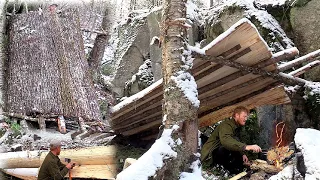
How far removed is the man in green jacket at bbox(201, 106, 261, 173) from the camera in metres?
4.82

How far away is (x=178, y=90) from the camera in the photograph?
164 inches

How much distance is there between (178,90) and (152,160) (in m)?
1.01

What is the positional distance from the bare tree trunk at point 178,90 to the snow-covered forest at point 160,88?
0.6 inches

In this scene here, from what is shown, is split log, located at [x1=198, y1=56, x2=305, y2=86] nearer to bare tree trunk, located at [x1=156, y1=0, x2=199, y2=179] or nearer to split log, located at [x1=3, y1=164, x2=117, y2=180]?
bare tree trunk, located at [x1=156, y1=0, x2=199, y2=179]

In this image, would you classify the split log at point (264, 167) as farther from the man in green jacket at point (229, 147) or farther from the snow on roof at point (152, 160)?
the snow on roof at point (152, 160)

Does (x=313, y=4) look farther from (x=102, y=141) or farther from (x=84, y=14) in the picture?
(x=84, y=14)

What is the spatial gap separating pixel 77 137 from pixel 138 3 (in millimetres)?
10741

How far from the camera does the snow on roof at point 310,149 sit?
9.38ft

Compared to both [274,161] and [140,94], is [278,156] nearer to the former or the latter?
[274,161]

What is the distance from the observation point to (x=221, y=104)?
676 centimetres

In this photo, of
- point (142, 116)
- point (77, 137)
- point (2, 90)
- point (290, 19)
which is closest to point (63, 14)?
point (2, 90)

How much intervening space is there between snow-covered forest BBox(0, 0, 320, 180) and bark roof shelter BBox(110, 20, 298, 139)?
0.07 ft

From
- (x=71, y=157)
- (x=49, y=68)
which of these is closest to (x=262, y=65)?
Result: (x=71, y=157)

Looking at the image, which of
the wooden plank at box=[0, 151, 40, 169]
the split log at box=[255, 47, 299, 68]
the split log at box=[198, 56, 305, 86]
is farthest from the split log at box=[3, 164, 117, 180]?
the split log at box=[255, 47, 299, 68]
